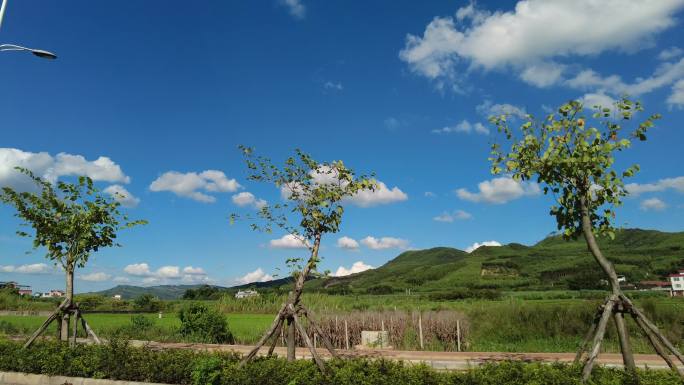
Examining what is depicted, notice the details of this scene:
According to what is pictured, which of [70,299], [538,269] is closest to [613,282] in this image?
[70,299]

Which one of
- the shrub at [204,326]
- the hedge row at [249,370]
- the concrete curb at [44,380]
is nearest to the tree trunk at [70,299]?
the hedge row at [249,370]

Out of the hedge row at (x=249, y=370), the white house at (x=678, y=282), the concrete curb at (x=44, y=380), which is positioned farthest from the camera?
the white house at (x=678, y=282)

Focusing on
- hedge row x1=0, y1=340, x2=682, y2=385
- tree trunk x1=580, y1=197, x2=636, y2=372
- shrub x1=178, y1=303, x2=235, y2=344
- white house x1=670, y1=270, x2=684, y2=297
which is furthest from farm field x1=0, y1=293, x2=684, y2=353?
white house x1=670, y1=270, x2=684, y2=297

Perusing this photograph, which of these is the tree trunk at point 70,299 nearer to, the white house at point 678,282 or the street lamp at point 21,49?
the street lamp at point 21,49

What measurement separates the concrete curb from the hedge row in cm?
14

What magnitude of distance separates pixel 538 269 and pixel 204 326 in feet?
313

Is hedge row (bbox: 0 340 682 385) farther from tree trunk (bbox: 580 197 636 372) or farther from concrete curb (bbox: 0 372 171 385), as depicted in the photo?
tree trunk (bbox: 580 197 636 372)

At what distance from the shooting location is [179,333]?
22.0 metres

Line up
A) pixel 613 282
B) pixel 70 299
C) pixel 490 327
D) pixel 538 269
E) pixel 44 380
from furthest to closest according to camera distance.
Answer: pixel 538 269, pixel 490 327, pixel 70 299, pixel 44 380, pixel 613 282

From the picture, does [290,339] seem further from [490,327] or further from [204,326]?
[490,327]

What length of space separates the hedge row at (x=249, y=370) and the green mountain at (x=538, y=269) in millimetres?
52521

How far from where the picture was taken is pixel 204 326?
21250 mm

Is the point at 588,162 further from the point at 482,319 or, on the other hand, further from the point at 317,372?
the point at 482,319

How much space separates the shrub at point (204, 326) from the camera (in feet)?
69.3
